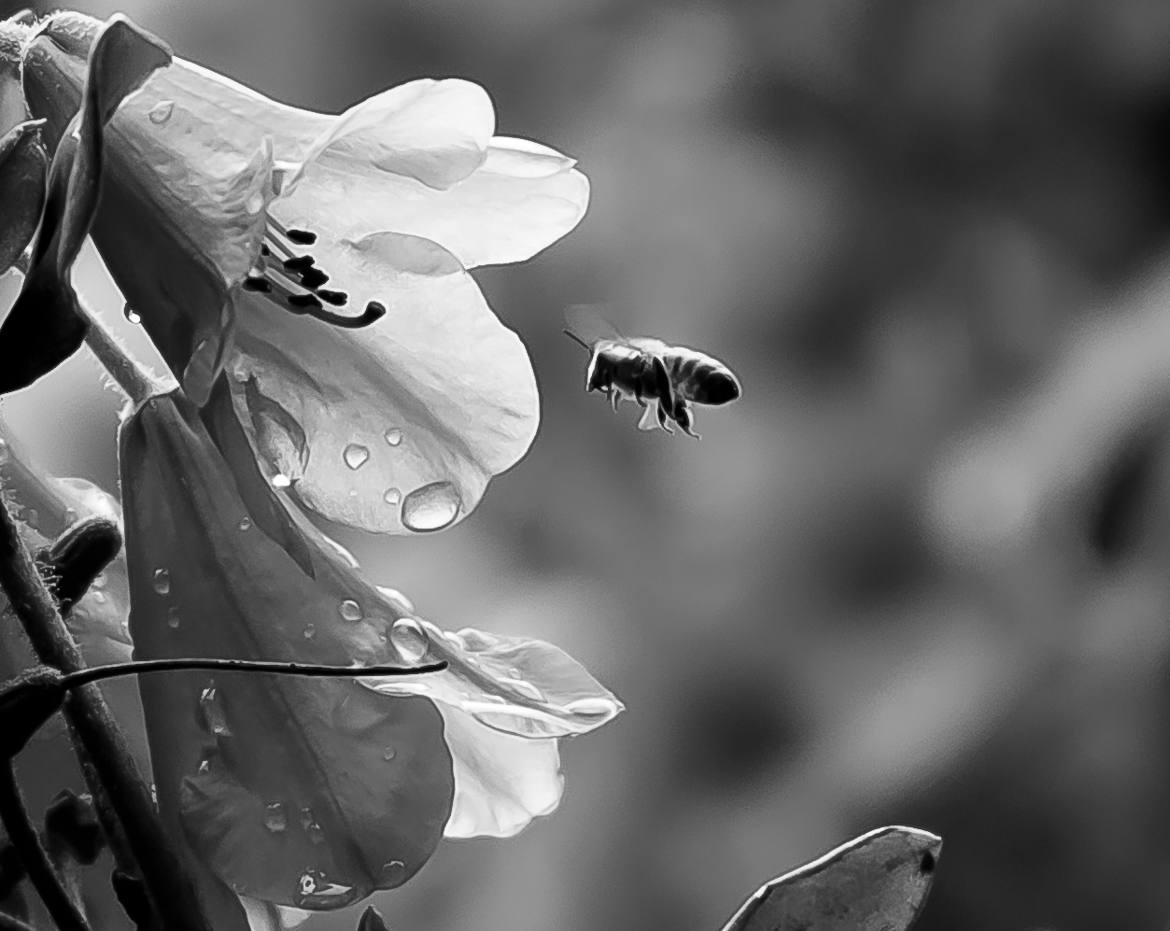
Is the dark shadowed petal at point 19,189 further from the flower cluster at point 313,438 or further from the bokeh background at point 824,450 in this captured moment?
the bokeh background at point 824,450

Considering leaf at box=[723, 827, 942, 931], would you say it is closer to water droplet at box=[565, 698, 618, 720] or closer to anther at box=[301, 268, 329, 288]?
water droplet at box=[565, 698, 618, 720]

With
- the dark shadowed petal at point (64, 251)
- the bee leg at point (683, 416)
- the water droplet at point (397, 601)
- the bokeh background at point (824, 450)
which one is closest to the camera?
the dark shadowed petal at point (64, 251)

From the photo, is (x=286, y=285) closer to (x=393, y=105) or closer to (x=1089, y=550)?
(x=393, y=105)

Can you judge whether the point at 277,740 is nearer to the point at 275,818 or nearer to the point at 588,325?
the point at 275,818

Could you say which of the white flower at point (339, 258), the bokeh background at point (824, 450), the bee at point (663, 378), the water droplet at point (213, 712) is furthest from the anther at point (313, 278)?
the bokeh background at point (824, 450)

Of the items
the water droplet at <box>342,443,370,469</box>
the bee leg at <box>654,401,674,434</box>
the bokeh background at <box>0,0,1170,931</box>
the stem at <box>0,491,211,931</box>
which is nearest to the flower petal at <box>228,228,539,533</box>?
the water droplet at <box>342,443,370,469</box>
